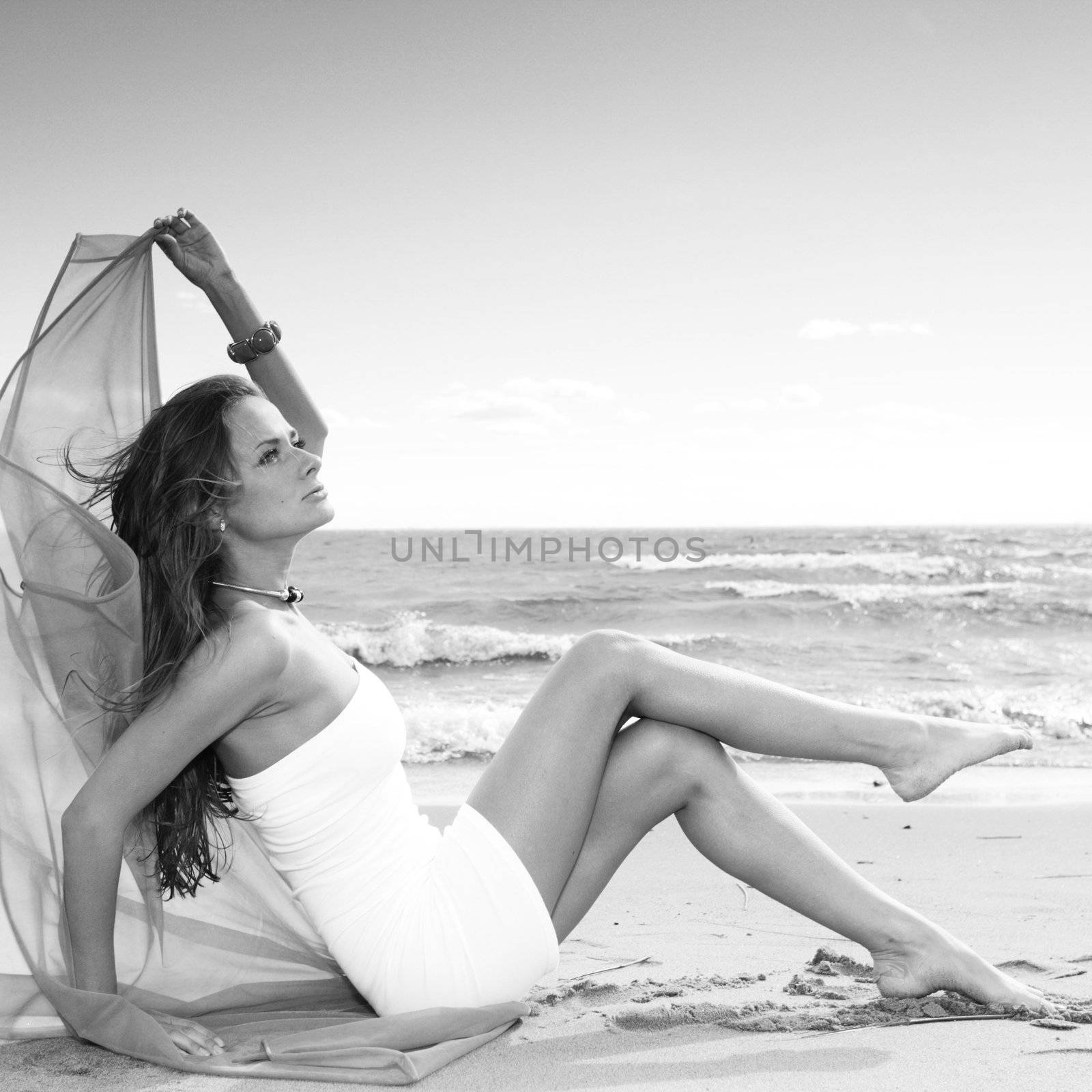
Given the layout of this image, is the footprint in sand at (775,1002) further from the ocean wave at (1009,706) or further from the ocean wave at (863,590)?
the ocean wave at (863,590)

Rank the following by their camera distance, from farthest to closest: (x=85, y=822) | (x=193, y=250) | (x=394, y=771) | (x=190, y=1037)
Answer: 1. (x=193, y=250)
2. (x=394, y=771)
3. (x=190, y=1037)
4. (x=85, y=822)

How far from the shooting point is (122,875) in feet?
7.51

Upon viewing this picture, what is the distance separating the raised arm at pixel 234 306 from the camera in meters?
2.71

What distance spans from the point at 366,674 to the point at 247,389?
68 cm

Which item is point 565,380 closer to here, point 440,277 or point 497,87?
point 440,277

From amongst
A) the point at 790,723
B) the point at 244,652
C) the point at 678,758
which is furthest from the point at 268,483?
the point at 790,723

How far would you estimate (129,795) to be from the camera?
186cm

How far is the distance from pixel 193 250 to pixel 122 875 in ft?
5.27

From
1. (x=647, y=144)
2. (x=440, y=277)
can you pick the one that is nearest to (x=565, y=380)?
(x=440, y=277)

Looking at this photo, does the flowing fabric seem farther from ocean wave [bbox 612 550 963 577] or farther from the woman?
ocean wave [bbox 612 550 963 577]

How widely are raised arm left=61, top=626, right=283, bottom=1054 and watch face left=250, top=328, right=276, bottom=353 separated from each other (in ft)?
3.74

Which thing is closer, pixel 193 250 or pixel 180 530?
pixel 180 530

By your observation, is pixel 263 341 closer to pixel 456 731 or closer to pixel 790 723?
pixel 790 723

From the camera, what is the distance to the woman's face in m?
2.14
